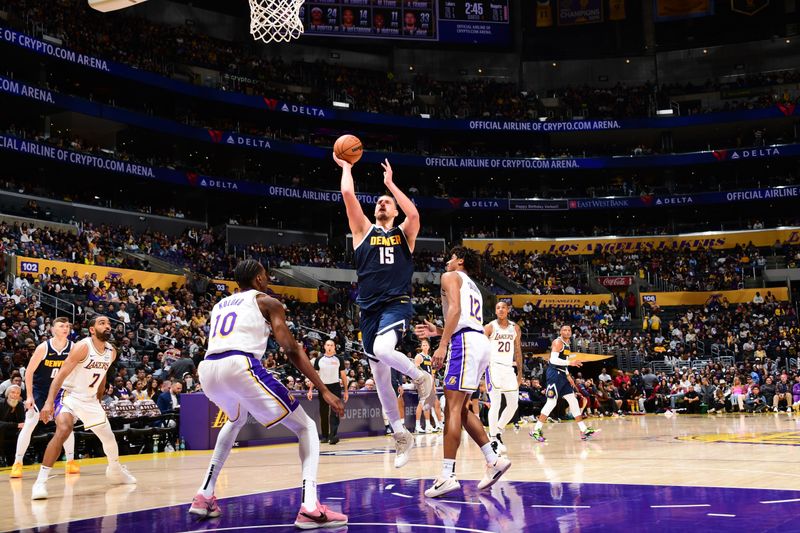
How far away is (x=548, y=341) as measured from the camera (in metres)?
38.4

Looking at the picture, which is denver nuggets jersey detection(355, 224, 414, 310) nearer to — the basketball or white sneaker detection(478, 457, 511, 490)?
the basketball

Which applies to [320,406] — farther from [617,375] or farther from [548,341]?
[548,341]

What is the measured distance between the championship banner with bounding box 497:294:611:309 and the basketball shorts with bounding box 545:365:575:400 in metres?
28.6

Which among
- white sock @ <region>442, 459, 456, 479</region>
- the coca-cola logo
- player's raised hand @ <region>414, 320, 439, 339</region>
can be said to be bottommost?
white sock @ <region>442, 459, 456, 479</region>

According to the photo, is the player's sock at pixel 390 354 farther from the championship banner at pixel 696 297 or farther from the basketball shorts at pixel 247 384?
the championship banner at pixel 696 297

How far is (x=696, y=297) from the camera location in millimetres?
44656

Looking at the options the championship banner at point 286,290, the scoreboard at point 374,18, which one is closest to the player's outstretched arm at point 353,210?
the championship banner at point 286,290

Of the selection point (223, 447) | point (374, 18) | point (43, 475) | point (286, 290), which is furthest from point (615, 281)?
point (223, 447)

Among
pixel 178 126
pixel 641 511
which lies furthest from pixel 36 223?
pixel 641 511

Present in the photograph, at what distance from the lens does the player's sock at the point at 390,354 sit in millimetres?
7848

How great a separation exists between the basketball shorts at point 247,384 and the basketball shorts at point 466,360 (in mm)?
2033

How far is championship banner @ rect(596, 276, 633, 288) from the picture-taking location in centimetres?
4609

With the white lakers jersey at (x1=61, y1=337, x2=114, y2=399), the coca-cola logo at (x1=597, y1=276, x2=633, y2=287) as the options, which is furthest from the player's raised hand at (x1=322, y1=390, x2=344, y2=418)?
the coca-cola logo at (x1=597, y1=276, x2=633, y2=287)

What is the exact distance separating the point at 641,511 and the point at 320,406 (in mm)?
11721
